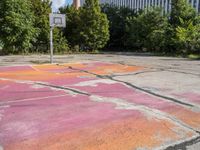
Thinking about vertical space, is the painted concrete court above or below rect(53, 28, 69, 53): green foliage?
below

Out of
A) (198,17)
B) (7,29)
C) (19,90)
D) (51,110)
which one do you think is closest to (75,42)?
(7,29)

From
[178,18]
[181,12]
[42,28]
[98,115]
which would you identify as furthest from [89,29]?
[98,115]

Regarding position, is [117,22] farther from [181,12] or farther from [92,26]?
[181,12]

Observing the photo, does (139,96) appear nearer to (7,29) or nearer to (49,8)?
(7,29)

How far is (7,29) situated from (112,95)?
17.3m

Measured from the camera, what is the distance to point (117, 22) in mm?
38469

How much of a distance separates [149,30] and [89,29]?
6.17 meters

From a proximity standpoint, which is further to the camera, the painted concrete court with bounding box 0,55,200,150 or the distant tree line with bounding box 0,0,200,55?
the distant tree line with bounding box 0,0,200,55

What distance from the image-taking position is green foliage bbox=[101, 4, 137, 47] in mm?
37531

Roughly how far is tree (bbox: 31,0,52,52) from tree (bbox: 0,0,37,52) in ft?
5.70

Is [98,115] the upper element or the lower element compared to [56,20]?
lower

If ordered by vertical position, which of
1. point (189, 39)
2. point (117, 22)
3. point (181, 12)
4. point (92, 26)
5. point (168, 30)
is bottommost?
point (189, 39)

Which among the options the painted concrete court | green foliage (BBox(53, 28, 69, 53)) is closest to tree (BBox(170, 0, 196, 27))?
green foliage (BBox(53, 28, 69, 53))

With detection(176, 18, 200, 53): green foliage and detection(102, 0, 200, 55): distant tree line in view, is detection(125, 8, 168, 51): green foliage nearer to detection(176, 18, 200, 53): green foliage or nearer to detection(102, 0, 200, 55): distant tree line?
detection(102, 0, 200, 55): distant tree line
